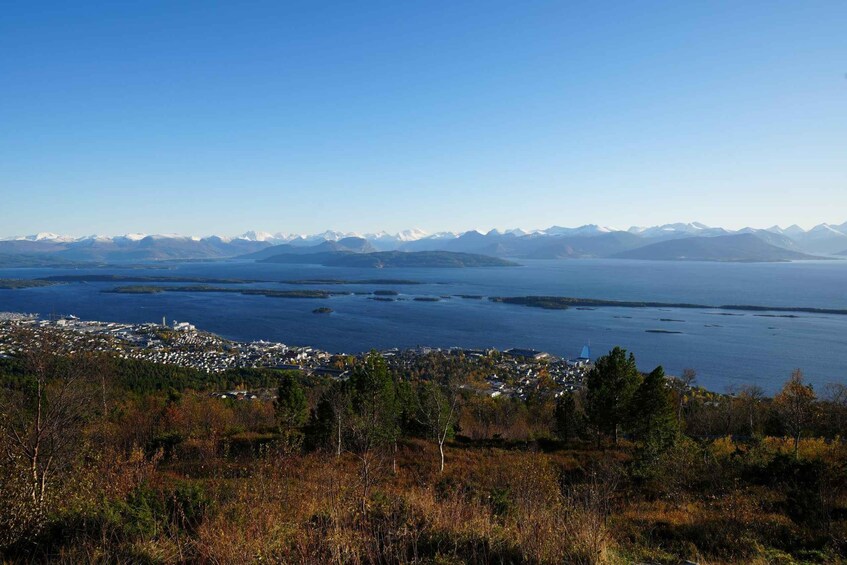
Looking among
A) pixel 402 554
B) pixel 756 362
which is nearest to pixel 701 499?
pixel 402 554

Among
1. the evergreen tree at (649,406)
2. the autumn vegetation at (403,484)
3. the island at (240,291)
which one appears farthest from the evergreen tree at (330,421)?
the island at (240,291)

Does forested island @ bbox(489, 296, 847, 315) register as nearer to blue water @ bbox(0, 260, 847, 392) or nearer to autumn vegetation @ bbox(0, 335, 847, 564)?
blue water @ bbox(0, 260, 847, 392)

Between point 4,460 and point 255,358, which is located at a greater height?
point 4,460

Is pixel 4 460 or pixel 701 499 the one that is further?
pixel 701 499

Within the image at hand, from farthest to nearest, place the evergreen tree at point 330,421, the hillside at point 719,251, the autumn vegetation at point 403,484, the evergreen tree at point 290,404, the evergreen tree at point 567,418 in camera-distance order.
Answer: the hillside at point 719,251 < the evergreen tree at point 567,418 < the evergreen tree at point 290,404 < the evergreen tree at point 330,421 < the autumn vegetation at point 403,484

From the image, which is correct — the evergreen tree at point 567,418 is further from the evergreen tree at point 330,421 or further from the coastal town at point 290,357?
the coastal town at point 290,357

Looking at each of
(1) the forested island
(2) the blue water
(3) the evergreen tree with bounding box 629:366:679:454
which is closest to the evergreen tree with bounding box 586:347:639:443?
(3) the evergreen tree with bounding box 629:366:679:454

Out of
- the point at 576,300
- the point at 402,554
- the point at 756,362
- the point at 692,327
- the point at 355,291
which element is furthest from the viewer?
the point at 355,291

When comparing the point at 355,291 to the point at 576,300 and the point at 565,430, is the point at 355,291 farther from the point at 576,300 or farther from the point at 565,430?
the point at 565,430

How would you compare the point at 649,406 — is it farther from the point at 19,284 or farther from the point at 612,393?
the point at 19,284
